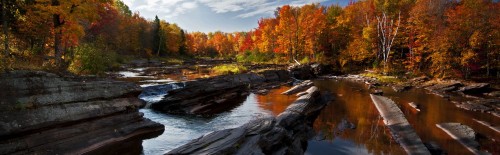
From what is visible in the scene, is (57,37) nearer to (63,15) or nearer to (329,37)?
(63,15)

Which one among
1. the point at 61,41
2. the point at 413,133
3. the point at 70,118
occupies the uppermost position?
the point at 61,41

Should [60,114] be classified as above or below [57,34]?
below

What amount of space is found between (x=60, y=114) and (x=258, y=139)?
8346 mm

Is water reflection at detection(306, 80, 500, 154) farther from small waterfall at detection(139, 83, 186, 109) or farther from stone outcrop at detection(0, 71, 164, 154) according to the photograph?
small waterfall at detection(139, 83, 186, 109)

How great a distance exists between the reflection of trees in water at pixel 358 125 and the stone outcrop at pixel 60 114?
10.9 metres

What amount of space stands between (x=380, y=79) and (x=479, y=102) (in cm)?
1789

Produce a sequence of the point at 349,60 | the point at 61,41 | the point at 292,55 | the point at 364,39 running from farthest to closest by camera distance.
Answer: the point at 292,55, the point at 349,60, the point at 364,39, the point at 61,41

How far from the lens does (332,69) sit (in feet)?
193

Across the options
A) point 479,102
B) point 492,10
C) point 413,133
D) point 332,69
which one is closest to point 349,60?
point 332,69

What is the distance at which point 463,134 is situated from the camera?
1645cm

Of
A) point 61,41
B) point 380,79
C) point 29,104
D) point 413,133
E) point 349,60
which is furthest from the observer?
point 349,60

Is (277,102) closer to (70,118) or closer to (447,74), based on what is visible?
(70,118)

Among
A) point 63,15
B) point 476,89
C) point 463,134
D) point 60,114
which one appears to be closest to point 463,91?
point 476,89

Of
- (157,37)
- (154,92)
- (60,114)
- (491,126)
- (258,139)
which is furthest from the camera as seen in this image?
(157,37)
